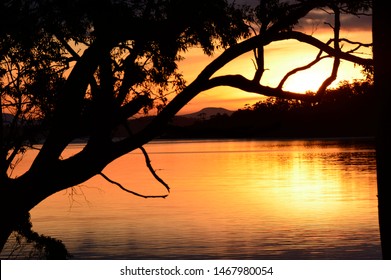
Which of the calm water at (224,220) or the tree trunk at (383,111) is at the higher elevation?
the tree trunk at (383,111)

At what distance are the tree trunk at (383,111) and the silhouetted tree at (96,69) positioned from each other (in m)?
1.63

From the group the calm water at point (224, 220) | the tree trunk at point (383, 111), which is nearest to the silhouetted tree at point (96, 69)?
the tree trunk at point (383, 111)

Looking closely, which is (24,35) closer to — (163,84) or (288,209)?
(163,84)

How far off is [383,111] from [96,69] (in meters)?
3.69

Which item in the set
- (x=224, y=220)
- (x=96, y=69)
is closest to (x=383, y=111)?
(x=96, y=69)

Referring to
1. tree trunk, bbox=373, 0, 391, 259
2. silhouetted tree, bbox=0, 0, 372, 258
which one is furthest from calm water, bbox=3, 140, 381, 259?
tree trunk, bbox=373, 0, 391, 259

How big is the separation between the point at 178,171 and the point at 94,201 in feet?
82.7

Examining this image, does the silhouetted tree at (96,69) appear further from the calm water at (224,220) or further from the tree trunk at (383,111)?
the calm water at (224,220)

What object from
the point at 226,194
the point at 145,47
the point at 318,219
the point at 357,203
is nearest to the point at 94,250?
the point at 318,219

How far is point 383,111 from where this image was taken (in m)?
7.96

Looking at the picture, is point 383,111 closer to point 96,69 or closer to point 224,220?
point 96,69

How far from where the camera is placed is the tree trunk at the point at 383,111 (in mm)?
7977

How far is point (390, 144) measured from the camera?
8.00 metres
